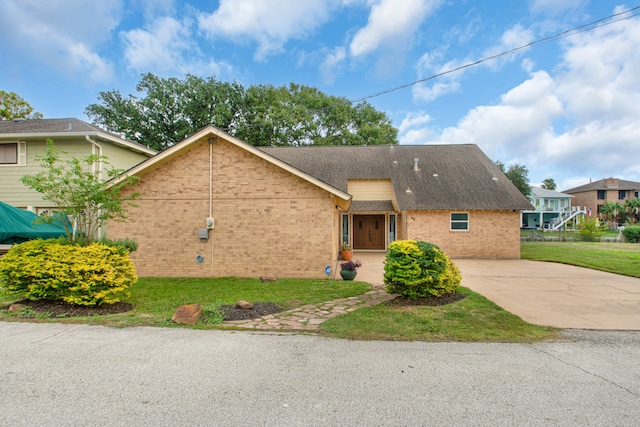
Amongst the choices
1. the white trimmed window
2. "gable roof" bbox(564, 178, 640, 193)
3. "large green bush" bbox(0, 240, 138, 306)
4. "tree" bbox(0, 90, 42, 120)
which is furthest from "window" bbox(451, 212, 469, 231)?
"gable roof" bbox(564, 178, 640, 193)

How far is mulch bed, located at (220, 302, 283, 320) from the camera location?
21.0 feet

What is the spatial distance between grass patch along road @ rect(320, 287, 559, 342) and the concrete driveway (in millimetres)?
678

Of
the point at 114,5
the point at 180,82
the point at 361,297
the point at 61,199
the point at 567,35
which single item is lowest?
the point at 361,297

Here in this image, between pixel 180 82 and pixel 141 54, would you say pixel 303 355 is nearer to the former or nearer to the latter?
pixel 141 54

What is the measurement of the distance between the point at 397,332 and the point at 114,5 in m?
15.5

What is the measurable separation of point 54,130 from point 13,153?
1.99 metres

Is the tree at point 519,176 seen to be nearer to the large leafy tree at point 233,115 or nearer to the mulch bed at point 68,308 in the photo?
the large leafy tree at point 233,115

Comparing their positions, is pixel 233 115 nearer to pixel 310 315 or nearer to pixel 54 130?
pixel 54 130

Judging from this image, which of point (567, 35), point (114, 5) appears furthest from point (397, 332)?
point (114, 5)

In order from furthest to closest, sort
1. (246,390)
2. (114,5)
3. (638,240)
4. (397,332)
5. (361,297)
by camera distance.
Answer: (638,240) → (114,5) → (361,297) → (397,332) → (246,390)

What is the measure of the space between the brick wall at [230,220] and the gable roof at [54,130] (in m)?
4.79

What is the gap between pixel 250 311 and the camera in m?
6.65

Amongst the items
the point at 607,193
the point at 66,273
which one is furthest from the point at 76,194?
the point at 607,193

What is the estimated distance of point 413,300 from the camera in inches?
295
